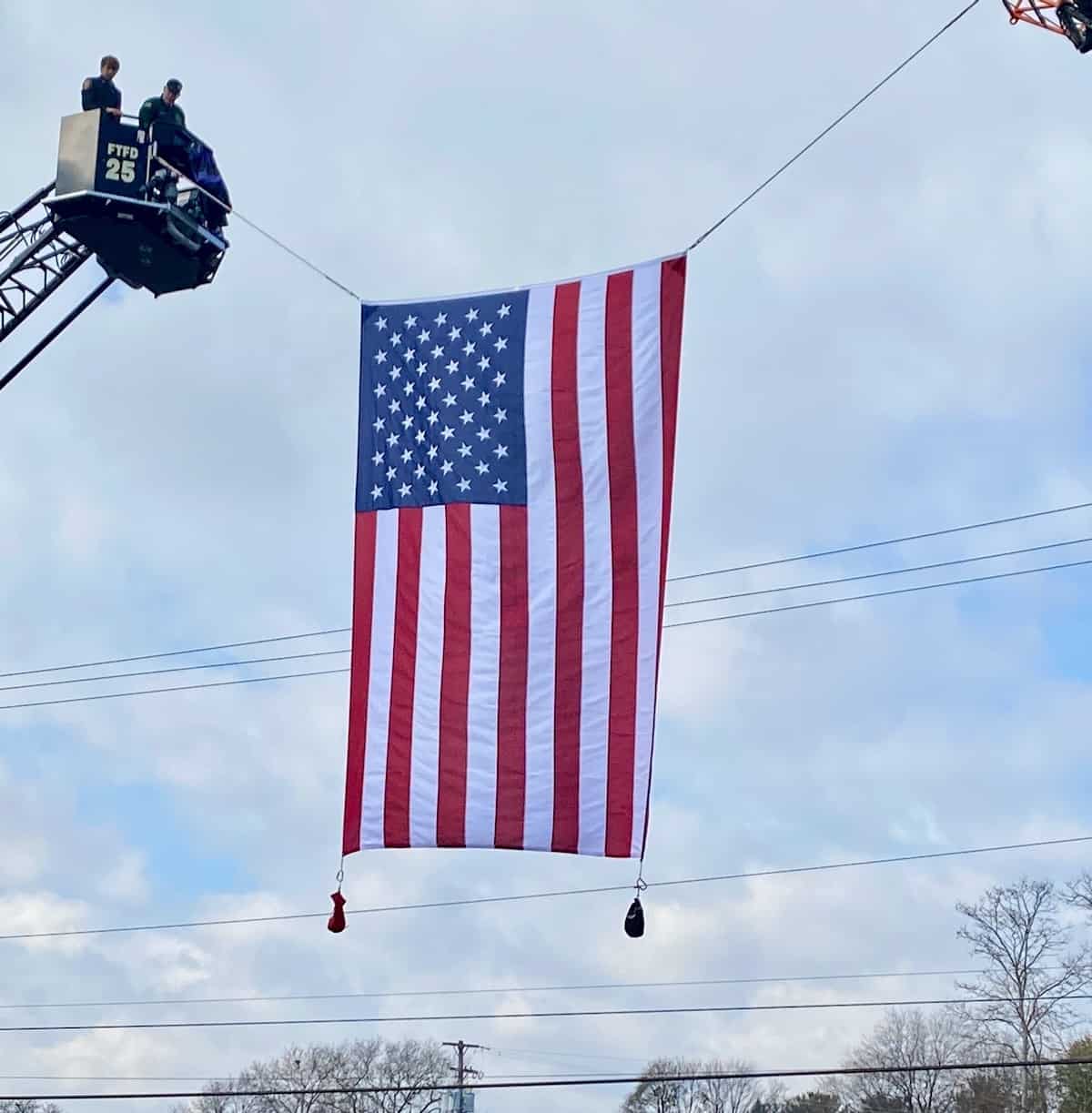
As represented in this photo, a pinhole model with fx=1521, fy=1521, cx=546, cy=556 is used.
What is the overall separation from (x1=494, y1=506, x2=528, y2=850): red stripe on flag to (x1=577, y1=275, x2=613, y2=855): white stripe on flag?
1.54 ft

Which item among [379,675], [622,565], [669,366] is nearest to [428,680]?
[379,675]

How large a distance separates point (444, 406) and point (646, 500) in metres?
1.98

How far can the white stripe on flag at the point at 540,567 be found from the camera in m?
11.3

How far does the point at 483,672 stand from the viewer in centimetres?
1173

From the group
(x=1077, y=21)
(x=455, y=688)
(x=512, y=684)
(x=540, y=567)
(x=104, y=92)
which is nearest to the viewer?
(x=512, y=684)

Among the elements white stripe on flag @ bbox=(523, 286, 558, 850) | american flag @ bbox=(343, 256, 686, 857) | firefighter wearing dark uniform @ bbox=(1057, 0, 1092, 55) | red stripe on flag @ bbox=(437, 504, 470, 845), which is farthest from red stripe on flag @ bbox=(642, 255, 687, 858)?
firefighter wearing dark uniform @ bbox=(1057, 0, 1092, 55)

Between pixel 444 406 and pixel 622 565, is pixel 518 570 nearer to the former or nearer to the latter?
pixel 622 565

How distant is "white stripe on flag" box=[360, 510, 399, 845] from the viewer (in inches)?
458

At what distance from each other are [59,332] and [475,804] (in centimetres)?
903

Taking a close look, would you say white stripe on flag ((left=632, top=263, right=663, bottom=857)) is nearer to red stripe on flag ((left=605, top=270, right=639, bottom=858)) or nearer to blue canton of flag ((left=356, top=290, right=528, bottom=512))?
red stripe on flag ((left=605, top=270, right=639, bottom=858))

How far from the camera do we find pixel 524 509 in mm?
12047

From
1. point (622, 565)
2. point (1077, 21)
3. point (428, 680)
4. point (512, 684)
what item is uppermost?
point (1077, 21)

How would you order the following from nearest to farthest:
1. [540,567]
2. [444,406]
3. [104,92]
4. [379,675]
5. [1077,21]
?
[540,567], [379,675], [444,406], [104,92], [1077,21]

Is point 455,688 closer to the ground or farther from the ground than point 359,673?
closer to the ground
